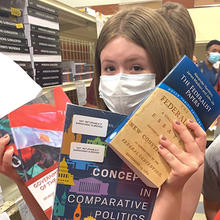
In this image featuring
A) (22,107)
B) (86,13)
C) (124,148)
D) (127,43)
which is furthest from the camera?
(86,13)

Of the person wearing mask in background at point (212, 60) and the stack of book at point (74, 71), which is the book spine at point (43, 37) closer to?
the stack of book at point (74, 71)

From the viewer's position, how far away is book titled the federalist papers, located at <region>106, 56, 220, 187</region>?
0.49m

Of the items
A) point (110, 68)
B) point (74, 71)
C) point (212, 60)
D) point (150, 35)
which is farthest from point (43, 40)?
point (212, 60)

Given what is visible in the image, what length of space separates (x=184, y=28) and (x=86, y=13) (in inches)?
30.5

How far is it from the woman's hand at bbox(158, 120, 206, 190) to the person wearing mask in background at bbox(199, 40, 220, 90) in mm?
2875

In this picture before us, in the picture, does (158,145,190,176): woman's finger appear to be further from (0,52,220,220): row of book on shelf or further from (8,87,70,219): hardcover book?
(8,87,70,219): hardcover book

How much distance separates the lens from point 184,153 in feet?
1.79

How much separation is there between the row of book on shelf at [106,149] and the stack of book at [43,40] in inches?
24.8

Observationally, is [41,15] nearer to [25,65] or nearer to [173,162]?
[25,65]

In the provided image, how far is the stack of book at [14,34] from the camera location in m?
0.99

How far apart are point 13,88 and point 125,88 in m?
0.37

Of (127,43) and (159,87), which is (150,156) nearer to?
(159,87)

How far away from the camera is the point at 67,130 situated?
512 millimetres

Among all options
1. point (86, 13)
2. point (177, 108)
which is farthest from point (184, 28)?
point (177, 108)
